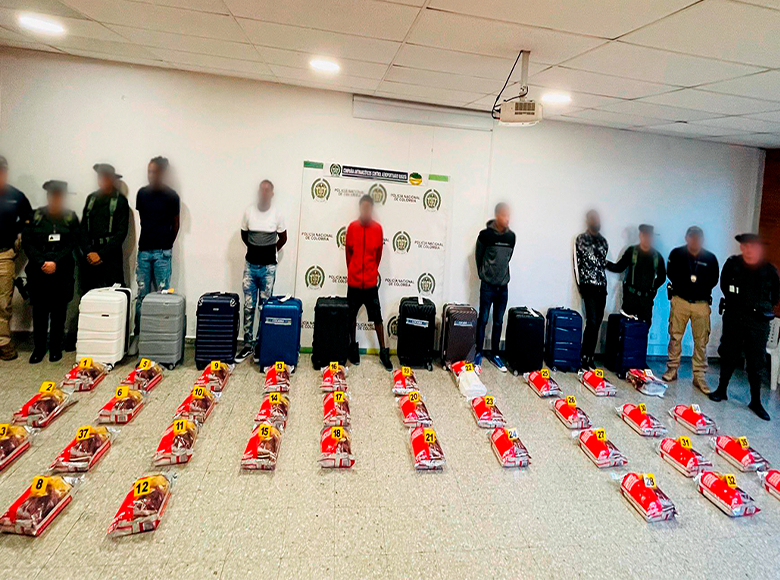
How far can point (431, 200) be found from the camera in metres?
4.92

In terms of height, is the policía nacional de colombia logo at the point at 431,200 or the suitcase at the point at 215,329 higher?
the policía nacional de colombia logo at the point at 431,200

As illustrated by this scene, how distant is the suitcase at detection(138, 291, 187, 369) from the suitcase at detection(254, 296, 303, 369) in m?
0.75

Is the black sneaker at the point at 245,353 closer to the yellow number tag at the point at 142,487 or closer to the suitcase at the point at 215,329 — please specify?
the suitcase at the point at 215,329

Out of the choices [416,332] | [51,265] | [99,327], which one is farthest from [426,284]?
[51,265]

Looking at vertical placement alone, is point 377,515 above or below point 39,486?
below

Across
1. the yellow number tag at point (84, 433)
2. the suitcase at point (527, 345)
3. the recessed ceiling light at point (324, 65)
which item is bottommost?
the yellow number tag at point (84, 433)

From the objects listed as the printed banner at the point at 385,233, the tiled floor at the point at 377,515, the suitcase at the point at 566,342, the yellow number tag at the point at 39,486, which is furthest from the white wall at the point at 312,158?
the yellow number tag at the point at 39,486

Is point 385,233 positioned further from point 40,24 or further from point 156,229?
point 40,24

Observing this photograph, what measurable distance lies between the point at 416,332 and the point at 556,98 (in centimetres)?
256

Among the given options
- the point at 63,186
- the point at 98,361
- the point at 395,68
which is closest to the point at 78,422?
the point at 98,361

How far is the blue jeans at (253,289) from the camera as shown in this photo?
4473mm

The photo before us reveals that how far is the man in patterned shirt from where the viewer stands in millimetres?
5016

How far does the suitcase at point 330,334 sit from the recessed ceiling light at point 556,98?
2.66 m

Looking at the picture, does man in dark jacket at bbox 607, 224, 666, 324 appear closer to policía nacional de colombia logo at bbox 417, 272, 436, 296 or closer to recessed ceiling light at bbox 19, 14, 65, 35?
policía nacional de colombia logo at bbox 417, 272, 436, 296
